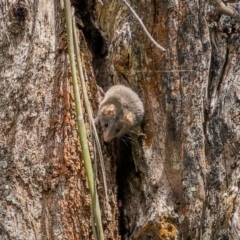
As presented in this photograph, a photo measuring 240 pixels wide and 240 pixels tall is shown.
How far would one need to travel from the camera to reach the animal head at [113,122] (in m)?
3.60

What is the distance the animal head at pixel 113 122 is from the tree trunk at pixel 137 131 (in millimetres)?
109

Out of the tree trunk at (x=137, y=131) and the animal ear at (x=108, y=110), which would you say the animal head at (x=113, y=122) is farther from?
the tree trunk at (x=137, y=131)

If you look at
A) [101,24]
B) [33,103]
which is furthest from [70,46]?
[101,24]

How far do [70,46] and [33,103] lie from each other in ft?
2.35

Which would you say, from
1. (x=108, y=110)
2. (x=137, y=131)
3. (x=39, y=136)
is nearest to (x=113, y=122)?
(x=108, y=110)

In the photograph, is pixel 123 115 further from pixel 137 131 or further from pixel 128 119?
pixel 137 131

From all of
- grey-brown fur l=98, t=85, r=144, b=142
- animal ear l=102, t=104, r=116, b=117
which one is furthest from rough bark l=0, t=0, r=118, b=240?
Result: animal ear l=102, t=104, r=116, b=117

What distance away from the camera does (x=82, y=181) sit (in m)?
3.08

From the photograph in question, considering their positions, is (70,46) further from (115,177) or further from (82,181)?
(115,177)

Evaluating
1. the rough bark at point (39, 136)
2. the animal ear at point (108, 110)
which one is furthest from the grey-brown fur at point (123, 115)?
the rough bark at point (39, 136)

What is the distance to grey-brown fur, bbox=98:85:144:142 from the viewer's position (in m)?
3.51

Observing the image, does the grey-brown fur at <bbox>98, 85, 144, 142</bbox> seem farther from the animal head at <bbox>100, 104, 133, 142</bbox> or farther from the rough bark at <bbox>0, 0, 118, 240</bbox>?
the rough bark at <bbox>0, 0, 118, 240</bbox>

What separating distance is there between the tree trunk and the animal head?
109mm

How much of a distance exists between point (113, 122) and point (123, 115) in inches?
7.8
